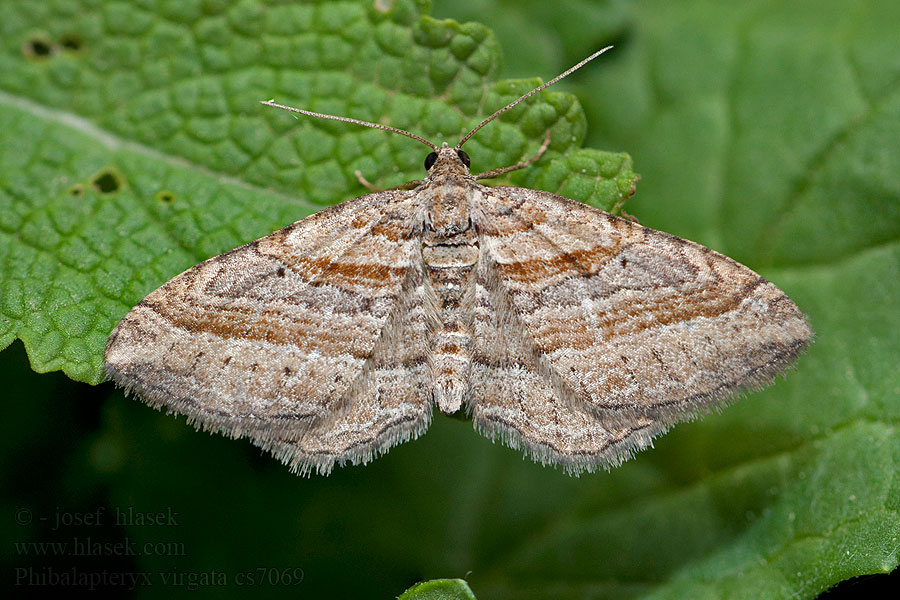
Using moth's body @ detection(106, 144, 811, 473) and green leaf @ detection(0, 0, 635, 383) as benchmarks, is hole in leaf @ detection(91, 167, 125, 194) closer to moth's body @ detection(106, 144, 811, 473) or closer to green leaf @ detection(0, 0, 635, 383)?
green leaf @ detection(0, 0, 635, 383)

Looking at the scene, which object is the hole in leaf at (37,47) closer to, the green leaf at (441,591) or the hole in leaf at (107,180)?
the hole in leaf at (107,180)

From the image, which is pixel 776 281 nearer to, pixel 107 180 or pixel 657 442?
pixel 657 442

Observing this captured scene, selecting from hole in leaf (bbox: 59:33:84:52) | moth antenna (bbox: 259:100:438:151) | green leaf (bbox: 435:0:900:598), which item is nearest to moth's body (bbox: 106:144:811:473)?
moth antenna (bbox: 259:100:438:151)

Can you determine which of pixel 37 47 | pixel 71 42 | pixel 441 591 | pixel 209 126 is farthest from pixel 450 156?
pixel 37 47

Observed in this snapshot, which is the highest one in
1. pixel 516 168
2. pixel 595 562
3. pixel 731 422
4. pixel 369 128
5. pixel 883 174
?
pixel 369 128

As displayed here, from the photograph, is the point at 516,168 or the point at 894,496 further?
the point at 516,168

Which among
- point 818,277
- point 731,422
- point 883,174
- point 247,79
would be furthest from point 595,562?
point 247,79

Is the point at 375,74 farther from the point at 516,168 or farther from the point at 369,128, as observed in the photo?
the point at 516,168
